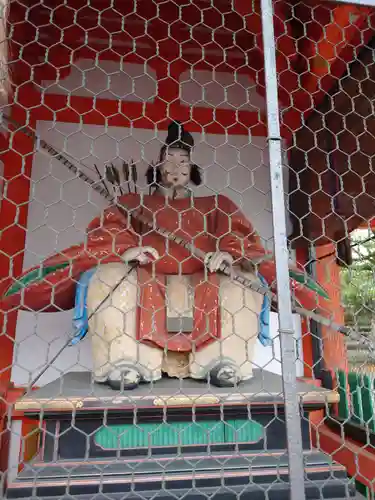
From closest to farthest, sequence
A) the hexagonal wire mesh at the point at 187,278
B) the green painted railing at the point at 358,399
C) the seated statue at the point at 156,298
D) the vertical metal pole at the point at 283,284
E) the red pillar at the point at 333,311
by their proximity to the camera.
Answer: the vertical metal pole at the point at 283,284
the hexagonal wire mesh at the point at 187,278
the seated statue at the point at 156,298
the green painted railing at the point at 358,399
the red pillar at the point at 333,311

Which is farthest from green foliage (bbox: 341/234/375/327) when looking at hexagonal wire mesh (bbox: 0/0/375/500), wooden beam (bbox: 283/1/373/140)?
wooden beam (bbox: 283/1/373/140)

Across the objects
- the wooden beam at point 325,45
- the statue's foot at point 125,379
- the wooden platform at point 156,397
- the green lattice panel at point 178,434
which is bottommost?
the green lattice panel at point 178,434

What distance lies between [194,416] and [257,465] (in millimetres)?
161

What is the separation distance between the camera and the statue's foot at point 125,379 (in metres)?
1.00

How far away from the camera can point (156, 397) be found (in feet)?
3.07

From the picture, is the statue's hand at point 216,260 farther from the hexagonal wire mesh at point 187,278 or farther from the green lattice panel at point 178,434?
the green lattice panel at point 178,434

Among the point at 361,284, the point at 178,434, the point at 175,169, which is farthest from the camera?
the point at 361,284

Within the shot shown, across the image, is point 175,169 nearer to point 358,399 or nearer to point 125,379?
point 125,379

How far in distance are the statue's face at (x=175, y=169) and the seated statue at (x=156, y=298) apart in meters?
0.13

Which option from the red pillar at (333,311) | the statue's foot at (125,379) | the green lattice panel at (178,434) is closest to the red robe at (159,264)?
the statue's foot at (125,379)

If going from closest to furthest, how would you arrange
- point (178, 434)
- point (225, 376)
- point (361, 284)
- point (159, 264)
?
point (178, 434), point (225, 376), point (159, 264), point (361, 284)

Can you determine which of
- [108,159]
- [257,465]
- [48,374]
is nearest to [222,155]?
[108,159]

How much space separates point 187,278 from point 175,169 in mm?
360

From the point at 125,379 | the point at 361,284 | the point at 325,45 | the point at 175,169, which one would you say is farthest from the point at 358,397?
the point at 325,45
